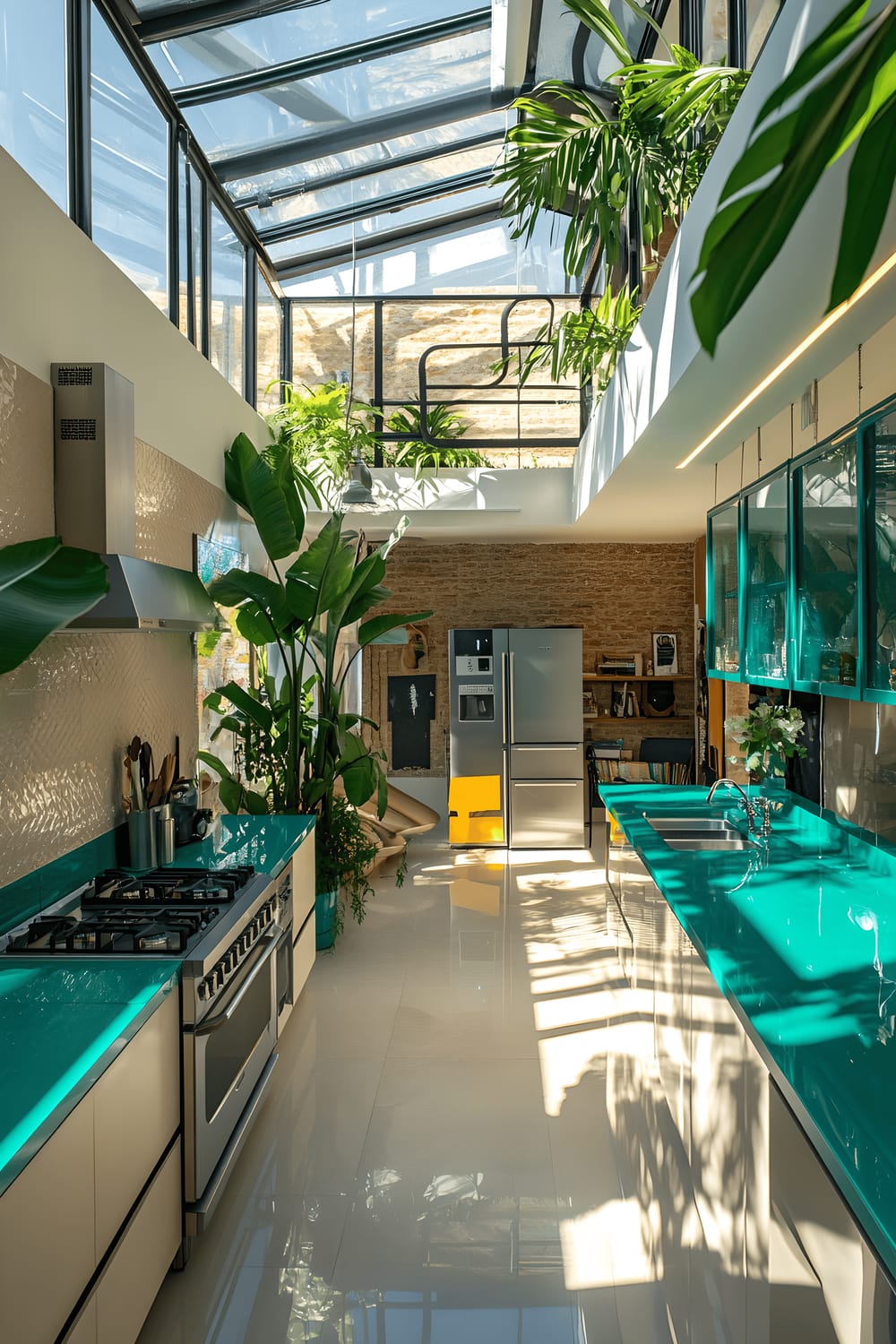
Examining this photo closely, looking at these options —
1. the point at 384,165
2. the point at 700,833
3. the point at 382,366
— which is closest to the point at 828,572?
the point at 700,833

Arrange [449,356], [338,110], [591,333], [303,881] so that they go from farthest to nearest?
[449,356] < [338,110] < [591,333] < [303,881]

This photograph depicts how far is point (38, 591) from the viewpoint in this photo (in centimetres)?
231

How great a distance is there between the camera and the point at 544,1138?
346cm

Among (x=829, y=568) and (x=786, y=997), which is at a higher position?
(x=829, y=568)

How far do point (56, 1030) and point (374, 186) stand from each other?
23.4 feet

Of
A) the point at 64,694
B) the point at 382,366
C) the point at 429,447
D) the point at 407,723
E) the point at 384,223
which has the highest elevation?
the point at 384,223

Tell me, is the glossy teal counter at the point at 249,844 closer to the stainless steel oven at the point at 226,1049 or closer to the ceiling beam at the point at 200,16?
the stainless steel oven at the point at 226,1049

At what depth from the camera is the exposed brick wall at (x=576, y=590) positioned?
9758 millimetres

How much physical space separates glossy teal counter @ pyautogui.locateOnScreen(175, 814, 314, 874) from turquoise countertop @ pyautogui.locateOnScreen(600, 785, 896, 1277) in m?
1.47

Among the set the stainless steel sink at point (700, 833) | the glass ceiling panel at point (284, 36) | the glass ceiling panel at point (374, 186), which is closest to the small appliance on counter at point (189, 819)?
the stainless steel sink at point (700, 833)

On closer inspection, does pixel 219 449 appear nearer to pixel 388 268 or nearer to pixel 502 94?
pixel 502 94

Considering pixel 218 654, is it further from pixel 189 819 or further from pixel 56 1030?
pixel 56 1030

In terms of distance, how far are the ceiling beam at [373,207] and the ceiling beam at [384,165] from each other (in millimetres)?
385

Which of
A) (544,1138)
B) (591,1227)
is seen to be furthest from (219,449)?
(591,1227)
